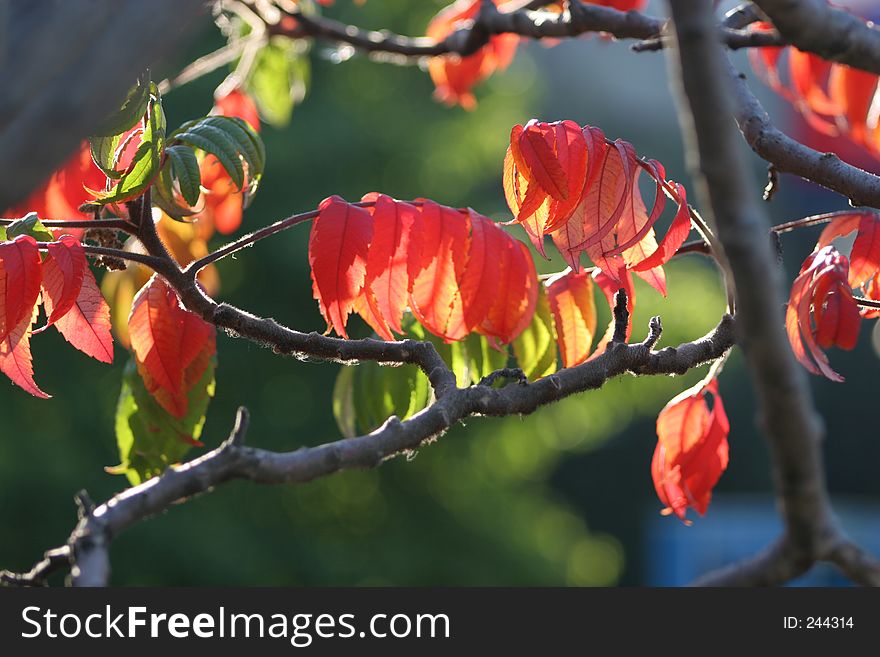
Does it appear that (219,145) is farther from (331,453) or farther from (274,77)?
(274,77)

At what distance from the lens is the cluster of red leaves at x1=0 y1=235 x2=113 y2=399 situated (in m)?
0.95

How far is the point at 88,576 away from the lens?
81 centimetres

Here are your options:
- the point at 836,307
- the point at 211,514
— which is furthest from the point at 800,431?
the point at 211,514

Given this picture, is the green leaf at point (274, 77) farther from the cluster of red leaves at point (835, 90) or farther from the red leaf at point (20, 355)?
the red leaf at point (20, 355)

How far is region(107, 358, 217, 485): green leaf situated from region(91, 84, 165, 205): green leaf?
302mm

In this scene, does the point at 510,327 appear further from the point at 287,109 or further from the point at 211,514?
the point at 211,514

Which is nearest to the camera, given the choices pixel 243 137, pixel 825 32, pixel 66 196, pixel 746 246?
pixel 746 246

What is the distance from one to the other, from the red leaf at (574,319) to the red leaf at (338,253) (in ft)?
1.01

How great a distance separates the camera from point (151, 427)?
1.28 metres

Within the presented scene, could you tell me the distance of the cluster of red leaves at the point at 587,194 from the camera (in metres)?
1.00

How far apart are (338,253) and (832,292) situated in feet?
1.80

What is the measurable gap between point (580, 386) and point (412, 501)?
5907 mm

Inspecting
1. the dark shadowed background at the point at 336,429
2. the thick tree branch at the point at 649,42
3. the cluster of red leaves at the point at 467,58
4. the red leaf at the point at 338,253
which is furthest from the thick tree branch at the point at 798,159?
the dark shadowed background at the point at 336,429

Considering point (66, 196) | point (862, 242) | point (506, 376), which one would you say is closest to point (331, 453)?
point (506, 376)
